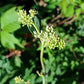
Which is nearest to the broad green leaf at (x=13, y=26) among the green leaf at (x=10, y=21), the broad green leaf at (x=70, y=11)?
the green leaf at (x=10, y=21)

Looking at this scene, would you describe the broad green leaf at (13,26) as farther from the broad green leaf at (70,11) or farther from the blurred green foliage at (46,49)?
the broad green leaf at (70,11)

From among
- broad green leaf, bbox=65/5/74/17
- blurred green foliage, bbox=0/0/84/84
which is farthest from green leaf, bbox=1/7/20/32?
broad green leaf, bbox=65/5/74/17

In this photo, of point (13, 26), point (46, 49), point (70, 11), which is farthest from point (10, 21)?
point (70, 11)

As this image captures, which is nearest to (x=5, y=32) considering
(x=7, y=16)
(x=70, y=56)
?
(x=7, y=16)

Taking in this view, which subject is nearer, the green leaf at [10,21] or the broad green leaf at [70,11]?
the green leaf at [10,21]

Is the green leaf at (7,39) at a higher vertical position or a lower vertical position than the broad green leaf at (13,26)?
lower

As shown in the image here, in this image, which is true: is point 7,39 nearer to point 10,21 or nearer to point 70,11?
point 10,21

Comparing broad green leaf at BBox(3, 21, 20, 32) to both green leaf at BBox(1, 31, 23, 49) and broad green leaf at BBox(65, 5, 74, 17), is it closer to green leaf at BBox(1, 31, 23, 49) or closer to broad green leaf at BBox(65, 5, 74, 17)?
green leaf at BBox(1, 31, 23, 49)

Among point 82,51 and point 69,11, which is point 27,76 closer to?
point 82,51
